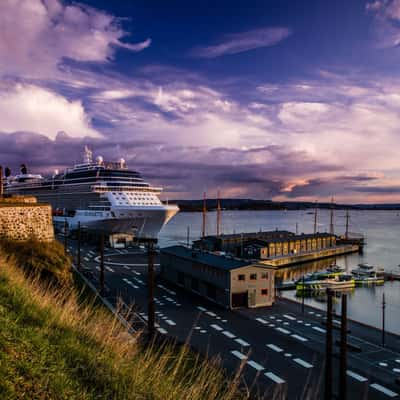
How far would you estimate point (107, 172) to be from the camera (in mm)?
60469

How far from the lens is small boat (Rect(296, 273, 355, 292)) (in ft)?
120

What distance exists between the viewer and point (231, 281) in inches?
952

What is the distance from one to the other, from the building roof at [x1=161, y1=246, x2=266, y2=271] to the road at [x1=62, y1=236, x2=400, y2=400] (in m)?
2.81

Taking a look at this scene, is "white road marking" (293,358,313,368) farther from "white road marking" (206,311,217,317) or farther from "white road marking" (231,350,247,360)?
"white road marking" (206,311,217,317)

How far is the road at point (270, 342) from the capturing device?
44.3 feet

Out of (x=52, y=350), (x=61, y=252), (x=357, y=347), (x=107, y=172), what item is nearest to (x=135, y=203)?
(x=107, y=172)

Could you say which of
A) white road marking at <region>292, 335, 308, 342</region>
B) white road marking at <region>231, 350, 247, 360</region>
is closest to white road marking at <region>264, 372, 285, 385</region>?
white road marking at <region>231, 350, 247, 360</region>

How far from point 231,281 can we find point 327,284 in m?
17.8

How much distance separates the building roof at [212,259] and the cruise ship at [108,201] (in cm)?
2252

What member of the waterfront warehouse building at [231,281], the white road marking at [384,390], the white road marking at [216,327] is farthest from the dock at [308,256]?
the white road marking at [384,390]

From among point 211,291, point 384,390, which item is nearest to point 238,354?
point 384,390

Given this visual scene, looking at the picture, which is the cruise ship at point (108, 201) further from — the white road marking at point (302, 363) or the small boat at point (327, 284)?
the white road marking at point (302, 363)

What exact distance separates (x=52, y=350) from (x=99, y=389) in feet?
2.94

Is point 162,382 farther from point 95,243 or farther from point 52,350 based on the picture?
point 95,243
